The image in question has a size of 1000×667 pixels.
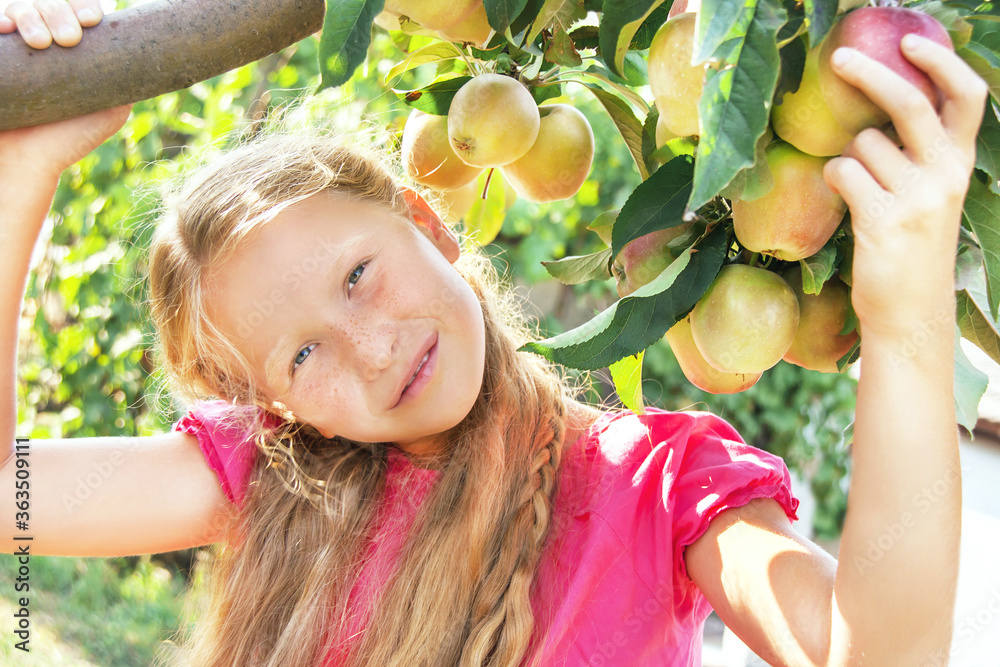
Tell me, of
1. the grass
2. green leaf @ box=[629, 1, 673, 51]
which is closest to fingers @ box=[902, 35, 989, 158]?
green leaf @ box=[629, 1, 673, 51]

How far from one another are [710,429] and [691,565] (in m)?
0.19

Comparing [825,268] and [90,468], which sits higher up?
[825,268]

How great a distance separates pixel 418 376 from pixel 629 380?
0.99ft

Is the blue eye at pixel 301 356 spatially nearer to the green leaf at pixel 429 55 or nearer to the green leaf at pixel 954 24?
the green leaf at pixel 429 55

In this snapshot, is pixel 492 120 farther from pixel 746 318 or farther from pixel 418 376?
pixel 418 376

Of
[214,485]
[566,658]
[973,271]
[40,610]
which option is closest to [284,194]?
[214,485]

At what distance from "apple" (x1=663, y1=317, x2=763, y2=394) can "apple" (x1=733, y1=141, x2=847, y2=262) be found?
15 centimetres

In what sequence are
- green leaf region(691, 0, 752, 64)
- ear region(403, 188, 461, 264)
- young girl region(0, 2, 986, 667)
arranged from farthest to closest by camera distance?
1. ear region(403, 188, 461, 264)
2. young girl region(0, 2, 986, 667)
3. green leaf region(691, 0, 752, 64)

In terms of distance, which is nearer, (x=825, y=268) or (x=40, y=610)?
(x=825, y=268)

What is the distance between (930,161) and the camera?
0.46 m

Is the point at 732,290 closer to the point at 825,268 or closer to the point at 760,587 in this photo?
the point at 825,268

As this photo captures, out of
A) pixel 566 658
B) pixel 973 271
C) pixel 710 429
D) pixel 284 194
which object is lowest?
pixel 566 658

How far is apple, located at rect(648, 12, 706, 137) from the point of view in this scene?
47 centimetres

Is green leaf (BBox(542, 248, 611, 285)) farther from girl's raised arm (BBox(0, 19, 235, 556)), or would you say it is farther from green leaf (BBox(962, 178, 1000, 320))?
girl's raised arm (BBox(0, 19, 235, 556))
